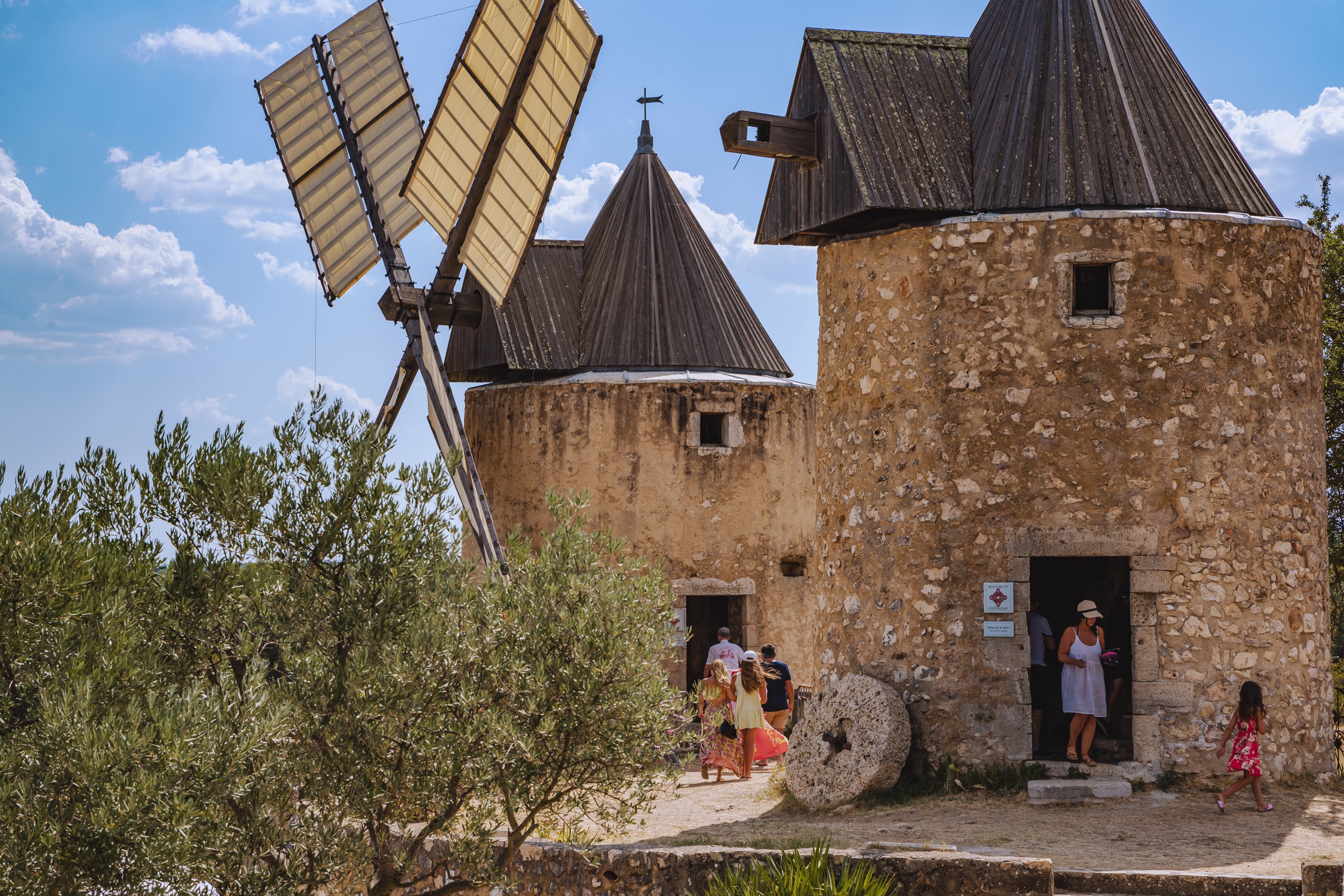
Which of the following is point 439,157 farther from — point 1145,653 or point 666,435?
point 1145,653

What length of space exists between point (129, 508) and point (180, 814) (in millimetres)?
1846

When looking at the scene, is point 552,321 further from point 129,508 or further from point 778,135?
point 129,508

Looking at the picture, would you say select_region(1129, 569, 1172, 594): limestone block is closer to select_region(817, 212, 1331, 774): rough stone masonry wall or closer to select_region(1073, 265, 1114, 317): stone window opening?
select_region(817, 212, 1331, 774): rough stone masonry wall

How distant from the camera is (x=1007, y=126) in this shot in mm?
9984

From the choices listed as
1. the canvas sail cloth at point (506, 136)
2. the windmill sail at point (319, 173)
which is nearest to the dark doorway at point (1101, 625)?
the canvas sail cloth at point (506, 136)

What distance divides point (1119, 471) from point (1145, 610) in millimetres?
987

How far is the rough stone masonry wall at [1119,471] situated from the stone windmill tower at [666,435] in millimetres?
4405

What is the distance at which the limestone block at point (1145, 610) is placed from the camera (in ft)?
29.2

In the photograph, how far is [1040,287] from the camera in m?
9.23

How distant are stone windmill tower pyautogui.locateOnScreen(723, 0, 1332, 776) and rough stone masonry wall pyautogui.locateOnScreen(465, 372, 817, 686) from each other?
12.4 ft

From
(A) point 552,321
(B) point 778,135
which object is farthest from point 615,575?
(A) point 552,321

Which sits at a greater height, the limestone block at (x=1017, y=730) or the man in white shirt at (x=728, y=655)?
the man in white shirt at (x=728, y=655)

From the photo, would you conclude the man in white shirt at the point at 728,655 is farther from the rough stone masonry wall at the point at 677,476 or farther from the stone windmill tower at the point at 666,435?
the rough stone masonry wall at the point at 677,476

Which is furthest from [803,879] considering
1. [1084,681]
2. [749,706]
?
[749,706]
